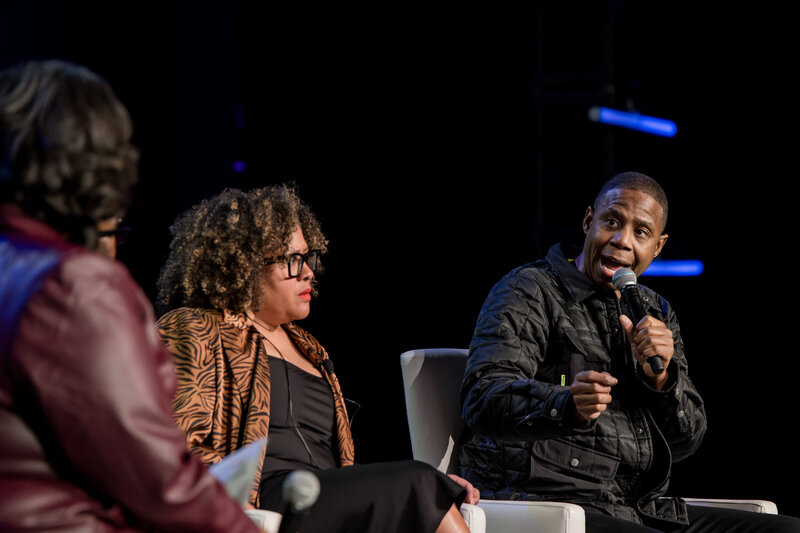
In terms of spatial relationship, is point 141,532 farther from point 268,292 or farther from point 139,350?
point 268,292

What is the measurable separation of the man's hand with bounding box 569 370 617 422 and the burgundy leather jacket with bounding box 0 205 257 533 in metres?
1.29

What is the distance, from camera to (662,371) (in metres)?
2.40

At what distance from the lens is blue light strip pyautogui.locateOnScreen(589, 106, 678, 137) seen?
3812 millimetres

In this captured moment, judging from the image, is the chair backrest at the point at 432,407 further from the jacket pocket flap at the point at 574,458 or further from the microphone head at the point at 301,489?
the microphone head at the point at 301,489

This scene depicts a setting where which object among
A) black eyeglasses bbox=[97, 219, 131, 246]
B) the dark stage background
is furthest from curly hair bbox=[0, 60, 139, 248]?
the dark stage background

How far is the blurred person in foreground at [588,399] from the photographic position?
231cm

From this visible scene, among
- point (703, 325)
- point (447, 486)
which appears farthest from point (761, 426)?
point (447, 486)

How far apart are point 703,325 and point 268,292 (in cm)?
231

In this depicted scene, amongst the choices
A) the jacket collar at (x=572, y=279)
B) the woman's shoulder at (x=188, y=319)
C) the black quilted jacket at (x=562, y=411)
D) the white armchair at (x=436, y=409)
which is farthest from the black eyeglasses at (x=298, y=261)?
the jacket collar at (x=572, y=279)

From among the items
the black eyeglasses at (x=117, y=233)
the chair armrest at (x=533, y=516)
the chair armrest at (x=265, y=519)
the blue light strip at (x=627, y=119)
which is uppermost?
the blue light strip at (x=627, y=119)

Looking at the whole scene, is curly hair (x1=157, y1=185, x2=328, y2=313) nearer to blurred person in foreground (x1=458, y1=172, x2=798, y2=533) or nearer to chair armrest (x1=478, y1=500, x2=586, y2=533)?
blurred person in foreground (x1=458, y1=172, x2=798, y2=533)

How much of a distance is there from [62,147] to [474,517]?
4.89 ft

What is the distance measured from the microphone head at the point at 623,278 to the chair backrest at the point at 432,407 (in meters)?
0.58

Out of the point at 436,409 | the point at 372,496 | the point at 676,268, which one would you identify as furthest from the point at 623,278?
the point at 676,268
